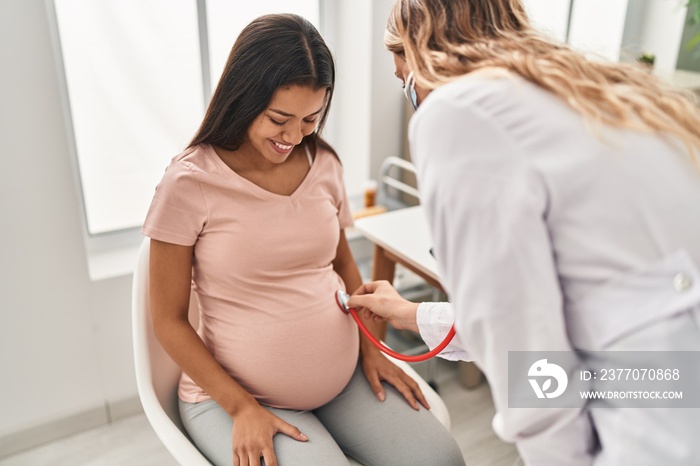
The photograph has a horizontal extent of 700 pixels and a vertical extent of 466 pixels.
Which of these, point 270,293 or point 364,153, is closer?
point 270,293

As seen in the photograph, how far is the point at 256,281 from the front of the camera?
119 cm

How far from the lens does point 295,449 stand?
3.52 feet

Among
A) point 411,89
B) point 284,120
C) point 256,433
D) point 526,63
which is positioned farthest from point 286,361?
point 526,63

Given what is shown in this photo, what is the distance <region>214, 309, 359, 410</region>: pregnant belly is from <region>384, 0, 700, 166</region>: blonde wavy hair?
608 millimetres

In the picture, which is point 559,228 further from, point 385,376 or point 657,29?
point 657,29

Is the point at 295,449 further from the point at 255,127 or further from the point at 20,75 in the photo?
the point at 20,75

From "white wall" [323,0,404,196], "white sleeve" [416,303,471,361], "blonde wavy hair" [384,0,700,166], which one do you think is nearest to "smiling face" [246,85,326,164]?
"blonde wavy hair" [384,0,700,166]

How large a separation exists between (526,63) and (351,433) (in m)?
0.81

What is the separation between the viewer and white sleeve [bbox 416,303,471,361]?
1053 millimetres

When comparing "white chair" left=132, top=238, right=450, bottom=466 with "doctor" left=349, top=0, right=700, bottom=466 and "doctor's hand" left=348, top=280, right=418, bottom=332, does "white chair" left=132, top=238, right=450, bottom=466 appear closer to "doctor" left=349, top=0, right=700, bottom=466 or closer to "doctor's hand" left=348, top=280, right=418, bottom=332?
"doctor's hand" left=348, top=280, right=418, bottom=332

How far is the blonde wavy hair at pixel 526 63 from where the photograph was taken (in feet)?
2.30

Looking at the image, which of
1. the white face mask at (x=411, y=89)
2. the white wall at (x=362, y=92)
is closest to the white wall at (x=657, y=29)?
the white wall at (x=362, y=92)

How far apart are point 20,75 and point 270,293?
892mm

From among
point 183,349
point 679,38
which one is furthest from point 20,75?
point 679,38
